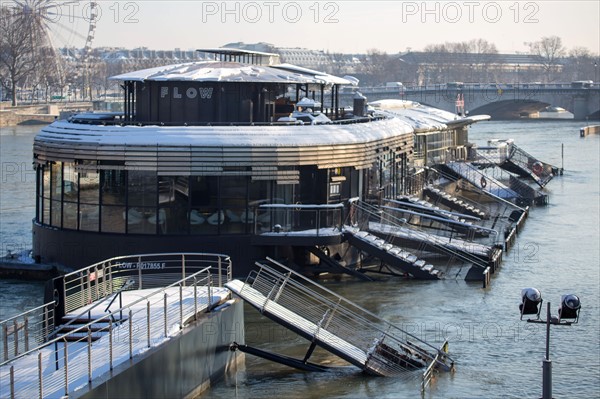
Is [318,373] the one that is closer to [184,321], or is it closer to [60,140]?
[184,321]

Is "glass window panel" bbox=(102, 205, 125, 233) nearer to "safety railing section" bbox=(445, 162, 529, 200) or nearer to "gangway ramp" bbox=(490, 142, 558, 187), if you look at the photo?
"safety railing section" bbox=(445, 162, 529, 200)

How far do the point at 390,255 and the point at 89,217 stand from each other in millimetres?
8583

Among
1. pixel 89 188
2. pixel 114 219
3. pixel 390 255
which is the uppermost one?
pixel 89 188

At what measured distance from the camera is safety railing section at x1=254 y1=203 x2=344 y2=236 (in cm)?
3662

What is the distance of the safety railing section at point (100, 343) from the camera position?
19.1 metres

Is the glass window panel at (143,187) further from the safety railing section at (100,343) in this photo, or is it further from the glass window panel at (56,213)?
the safety railing section at (100,343)

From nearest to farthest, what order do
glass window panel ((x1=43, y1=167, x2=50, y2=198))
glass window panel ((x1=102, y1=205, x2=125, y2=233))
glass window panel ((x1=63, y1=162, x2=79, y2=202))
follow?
glass window panel ((x1=102, y1=205, x2=125, y2=233))
glass window panel ((x1=63, y1=162, x2=79, y2=202))
glass window panel ((x1=43, y1=167, x2=50, y2=198))

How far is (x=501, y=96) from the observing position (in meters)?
138

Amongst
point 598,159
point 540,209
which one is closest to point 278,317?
point 540,209

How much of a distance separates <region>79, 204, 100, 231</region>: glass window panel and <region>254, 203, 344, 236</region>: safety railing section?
4.50 meters

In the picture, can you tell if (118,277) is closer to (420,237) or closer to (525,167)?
(420,237)

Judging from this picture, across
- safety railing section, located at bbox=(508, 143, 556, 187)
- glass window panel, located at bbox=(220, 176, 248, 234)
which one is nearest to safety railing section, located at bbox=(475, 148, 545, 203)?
safety railing section, located at bbox=(508, 143, 556, 187)

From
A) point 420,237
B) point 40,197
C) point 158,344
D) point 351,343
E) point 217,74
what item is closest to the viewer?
point 158,344

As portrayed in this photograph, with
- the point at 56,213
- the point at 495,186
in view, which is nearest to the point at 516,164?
the point at 495,186
